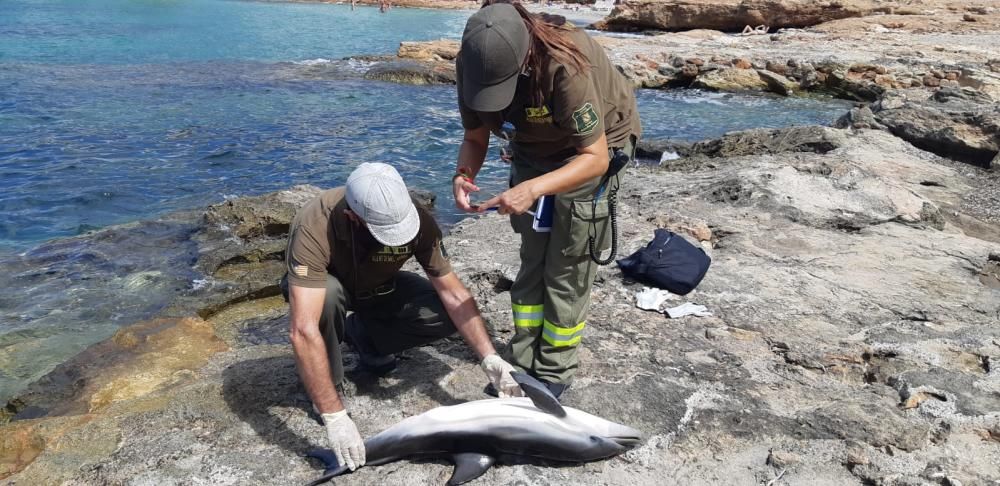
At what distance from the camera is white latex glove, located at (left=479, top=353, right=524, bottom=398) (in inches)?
145

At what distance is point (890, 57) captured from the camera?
20.7 m

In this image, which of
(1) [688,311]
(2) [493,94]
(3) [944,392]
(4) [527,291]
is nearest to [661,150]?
(1) [688,311]

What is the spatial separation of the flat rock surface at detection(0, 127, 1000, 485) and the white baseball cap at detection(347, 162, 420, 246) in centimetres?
107

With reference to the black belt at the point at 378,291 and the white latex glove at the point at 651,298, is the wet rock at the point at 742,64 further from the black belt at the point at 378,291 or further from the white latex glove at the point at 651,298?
the black belt at the point at 378,291

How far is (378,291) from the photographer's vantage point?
4.01 metres

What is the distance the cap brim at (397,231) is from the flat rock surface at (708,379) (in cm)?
103

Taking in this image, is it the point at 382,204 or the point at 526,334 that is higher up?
the point at 382,204

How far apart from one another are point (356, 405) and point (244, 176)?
833 centimetres

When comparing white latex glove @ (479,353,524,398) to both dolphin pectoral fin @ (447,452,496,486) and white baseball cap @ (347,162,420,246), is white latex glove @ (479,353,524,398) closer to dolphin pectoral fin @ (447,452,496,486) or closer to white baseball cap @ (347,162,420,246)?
dolphin pectoral fin @ (447,452,496,486)

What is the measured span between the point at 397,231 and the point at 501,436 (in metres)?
1.09

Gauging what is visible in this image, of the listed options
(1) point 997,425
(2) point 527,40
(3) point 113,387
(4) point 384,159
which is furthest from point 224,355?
(4) point 384,159

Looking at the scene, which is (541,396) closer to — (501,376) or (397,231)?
(501,376)

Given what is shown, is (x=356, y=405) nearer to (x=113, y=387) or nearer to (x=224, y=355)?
(x=224, y=355)

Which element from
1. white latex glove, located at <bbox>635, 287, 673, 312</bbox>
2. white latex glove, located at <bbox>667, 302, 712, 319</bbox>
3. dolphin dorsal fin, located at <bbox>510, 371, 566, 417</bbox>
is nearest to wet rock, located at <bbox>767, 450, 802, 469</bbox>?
dolphin dorsal fin, located at <bbox>510, 371, 566, 417</bbox>
